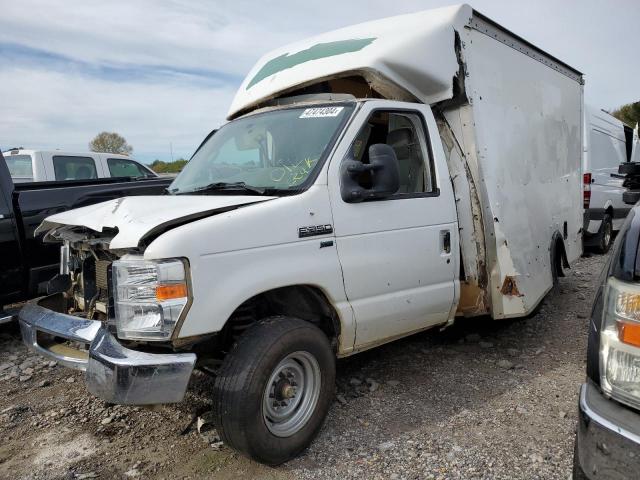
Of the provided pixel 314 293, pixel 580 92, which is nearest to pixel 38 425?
pixel 314 293

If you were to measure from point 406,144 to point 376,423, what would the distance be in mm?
2085

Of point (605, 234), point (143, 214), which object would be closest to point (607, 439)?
point (143, 214)

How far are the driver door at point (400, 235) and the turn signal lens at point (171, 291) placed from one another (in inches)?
41.1

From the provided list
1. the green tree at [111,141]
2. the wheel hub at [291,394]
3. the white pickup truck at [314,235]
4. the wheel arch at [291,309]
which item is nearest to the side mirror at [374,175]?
the white pickup truck at [314,235]

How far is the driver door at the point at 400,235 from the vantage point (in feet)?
10.9

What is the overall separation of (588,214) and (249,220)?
848cm

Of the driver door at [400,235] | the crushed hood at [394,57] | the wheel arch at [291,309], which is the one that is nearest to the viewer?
the wheel arch at [291,309]

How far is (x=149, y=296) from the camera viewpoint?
261 cm

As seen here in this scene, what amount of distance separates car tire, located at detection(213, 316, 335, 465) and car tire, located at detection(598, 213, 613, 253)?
333 inches

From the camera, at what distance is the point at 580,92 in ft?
22.4

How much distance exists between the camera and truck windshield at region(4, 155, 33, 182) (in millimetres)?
8406

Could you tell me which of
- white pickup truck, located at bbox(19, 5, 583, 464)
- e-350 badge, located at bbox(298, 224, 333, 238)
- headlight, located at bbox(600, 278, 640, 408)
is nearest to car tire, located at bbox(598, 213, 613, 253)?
white pickup truck, located at bbox(19, 5, 583, 464)

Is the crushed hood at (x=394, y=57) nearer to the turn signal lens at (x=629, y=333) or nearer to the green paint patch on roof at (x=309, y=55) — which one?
the green paint patch on roof at (x=309, y=55)

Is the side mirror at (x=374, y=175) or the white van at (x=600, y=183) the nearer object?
the side mirror at (x=374, y=175)
